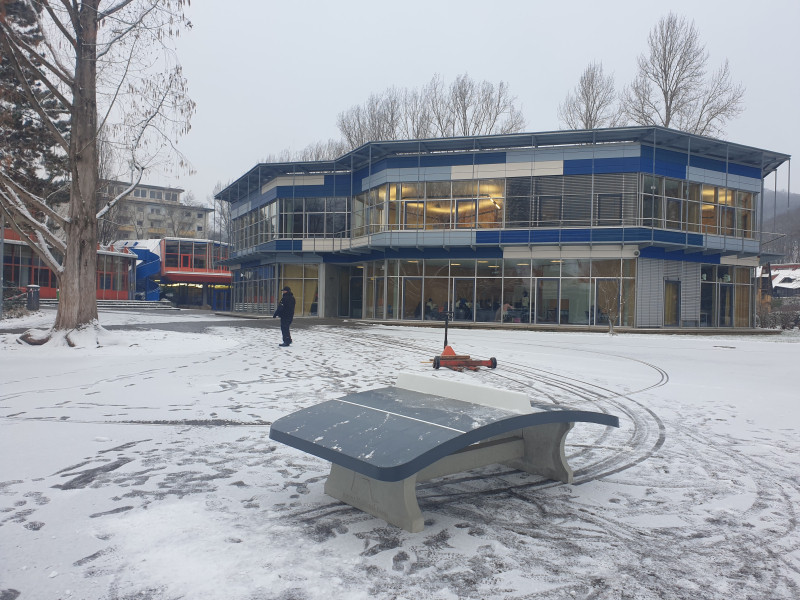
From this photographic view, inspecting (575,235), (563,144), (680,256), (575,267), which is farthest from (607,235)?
(563,144)

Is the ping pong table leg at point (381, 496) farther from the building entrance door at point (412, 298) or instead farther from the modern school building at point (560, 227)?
the building entrance door at point (412, 298)

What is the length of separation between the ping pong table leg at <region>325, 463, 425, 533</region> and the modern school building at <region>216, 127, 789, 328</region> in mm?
25903

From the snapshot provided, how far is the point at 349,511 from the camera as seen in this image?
13.1 feet

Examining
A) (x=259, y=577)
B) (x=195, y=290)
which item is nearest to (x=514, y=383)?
(x=259, y=577)

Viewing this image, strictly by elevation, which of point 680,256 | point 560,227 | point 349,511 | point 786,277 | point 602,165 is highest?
point 602,165

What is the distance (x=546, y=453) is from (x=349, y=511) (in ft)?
6.09

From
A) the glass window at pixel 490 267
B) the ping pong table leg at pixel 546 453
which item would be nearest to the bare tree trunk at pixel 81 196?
the ping pong table leg at pixel 546 453

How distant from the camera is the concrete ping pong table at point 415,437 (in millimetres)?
3484

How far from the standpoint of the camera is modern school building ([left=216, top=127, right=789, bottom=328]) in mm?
27859

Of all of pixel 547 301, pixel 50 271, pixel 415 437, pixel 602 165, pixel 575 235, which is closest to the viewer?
pixel 415 437

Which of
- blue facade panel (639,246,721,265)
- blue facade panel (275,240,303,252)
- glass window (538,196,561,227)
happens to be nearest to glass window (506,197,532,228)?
glass window (538,196,561,227)

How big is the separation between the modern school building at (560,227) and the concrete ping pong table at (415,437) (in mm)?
24832

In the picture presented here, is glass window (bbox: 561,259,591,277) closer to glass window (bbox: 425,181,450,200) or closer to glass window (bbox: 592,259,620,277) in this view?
glass window (bbox: 592,259,620,277)

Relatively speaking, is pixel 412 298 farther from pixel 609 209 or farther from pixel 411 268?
pixel 609 209
